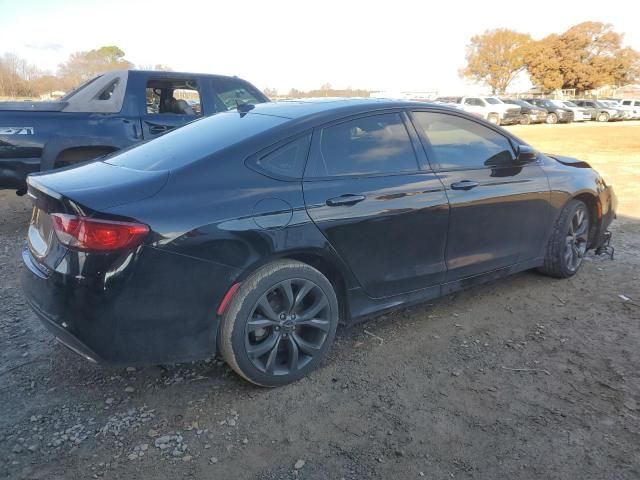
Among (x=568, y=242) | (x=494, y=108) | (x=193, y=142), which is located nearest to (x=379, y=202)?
(x=193, y=142)

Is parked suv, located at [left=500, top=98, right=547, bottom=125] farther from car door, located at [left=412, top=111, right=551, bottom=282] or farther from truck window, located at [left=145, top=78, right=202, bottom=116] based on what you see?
car door, located at [left=412, top=111, right=551, bottom=282]

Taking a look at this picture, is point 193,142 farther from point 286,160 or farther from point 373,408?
point 373,408

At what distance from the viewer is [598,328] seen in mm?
3750

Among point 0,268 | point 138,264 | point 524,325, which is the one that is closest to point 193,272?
point 138,264

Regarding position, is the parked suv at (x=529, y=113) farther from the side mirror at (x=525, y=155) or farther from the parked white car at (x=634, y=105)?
the side mirror at (x=525, y=155)

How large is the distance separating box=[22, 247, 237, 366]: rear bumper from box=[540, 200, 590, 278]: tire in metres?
3.03

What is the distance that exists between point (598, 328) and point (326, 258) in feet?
7.08

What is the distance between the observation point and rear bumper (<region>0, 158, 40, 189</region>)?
563 cm

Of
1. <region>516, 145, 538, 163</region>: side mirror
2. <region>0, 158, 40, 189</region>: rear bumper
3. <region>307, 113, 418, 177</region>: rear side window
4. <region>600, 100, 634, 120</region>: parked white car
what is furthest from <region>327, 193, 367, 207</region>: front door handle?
<region>600, 100, 634, 120</region>: parked white car

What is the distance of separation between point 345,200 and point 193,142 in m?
0.99

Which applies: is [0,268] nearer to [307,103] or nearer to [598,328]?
[307,103]

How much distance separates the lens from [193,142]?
316 centimetres

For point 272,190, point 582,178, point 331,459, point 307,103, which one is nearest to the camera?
point 331,459

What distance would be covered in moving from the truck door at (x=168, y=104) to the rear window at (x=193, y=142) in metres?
3.03
